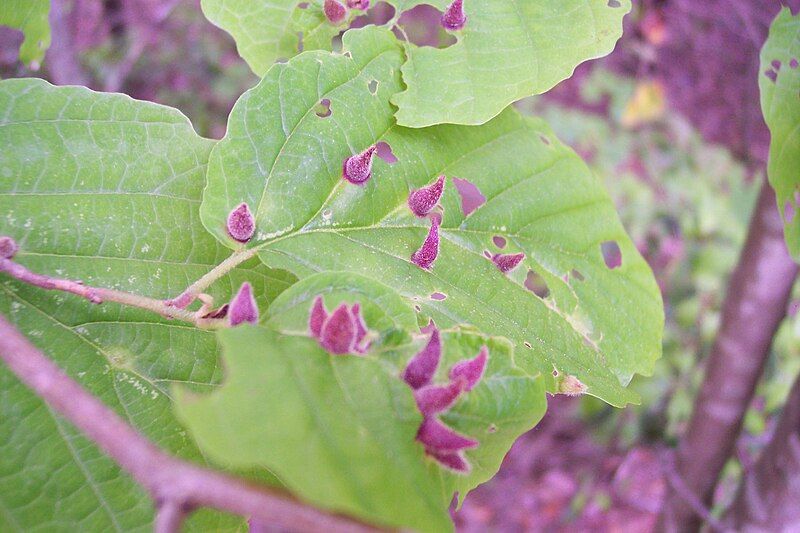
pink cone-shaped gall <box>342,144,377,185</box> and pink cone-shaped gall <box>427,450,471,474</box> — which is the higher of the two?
pink cone-shaped gall <box>342,144,377,185</box>

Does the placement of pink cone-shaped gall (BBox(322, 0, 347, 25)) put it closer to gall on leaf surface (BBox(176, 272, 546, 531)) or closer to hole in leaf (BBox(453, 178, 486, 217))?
hole in leaf (BBox(453, 178, 486, 217))

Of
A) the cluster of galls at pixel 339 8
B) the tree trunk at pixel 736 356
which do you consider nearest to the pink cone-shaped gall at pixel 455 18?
the cluster of galls at pixel 339 8

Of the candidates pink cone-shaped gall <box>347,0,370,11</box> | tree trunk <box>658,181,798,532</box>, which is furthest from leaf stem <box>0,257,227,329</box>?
tree trunk <box>658,181,798,532</box>

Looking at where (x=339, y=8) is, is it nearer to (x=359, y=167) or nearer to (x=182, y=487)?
(x=359, y=167)

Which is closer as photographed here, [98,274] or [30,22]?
[98,274]

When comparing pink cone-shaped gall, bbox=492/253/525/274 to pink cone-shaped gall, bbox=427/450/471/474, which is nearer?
pink cone-shaped gall, bbox=427/450/471/474

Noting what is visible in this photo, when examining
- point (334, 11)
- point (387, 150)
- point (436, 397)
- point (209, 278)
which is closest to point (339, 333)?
point (436, 397)

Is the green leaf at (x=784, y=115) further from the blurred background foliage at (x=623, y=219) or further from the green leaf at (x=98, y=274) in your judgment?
the blurred background foliage at (x=623, y=219)
